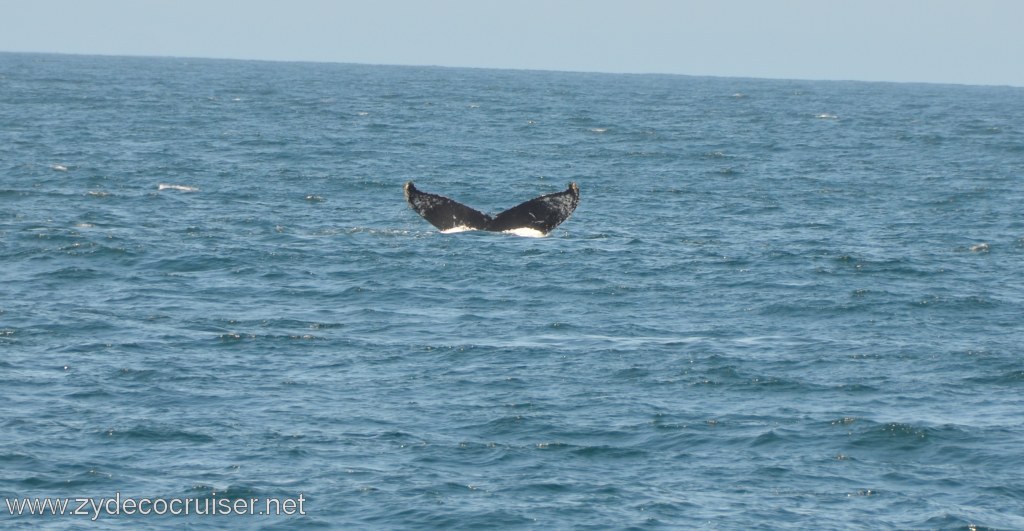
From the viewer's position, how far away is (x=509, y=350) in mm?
32531

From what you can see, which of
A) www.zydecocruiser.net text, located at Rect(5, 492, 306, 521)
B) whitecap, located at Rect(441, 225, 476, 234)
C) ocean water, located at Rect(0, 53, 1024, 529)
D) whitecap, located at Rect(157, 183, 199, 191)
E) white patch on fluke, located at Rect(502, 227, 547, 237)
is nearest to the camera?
www.zydecocruiser.net text, located at Rect(5, 492, 306, 521)

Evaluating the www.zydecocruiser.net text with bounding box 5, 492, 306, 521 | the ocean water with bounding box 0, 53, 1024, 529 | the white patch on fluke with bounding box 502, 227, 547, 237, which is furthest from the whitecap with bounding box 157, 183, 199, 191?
the www.zydecocruiser.net text with bounding box 5, 492, 306, 521

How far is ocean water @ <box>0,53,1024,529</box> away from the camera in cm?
2364

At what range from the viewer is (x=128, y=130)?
88.0 meters

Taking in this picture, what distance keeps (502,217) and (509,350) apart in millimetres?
16051

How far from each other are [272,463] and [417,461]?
237cm

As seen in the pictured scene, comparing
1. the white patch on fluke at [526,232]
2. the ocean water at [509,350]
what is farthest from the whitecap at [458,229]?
the white patch on fluke at [526,232]

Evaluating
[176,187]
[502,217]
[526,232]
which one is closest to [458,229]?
[502,217]

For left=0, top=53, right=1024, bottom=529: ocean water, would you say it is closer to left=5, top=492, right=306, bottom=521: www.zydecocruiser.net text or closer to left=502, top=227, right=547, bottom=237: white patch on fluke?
left=5, top=492, right=306, bottom=521: www.zydecocruiser.net text

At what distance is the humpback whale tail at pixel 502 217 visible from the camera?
151ft

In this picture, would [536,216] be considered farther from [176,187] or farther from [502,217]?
[176,187]

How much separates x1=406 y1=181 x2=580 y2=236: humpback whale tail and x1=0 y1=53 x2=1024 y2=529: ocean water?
711mm

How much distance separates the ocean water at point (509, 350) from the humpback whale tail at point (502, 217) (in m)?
0.71

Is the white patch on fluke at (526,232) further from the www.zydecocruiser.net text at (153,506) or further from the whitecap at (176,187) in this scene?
the www.zydecocruiser.net text at (153,506)
